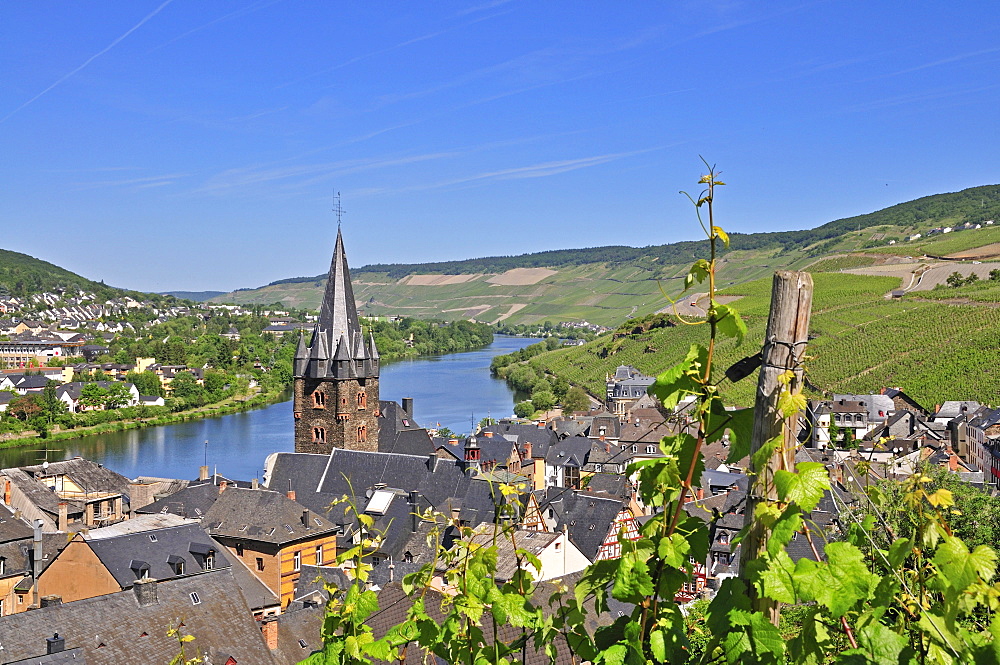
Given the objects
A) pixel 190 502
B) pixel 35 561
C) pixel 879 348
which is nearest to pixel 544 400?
pixel 879 348

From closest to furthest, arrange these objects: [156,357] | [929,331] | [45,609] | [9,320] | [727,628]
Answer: [727,628]
[45,609]
[929,331]
[156,357]
[9,320]

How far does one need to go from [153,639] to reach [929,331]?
56.1 meters

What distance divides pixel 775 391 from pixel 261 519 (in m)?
21.5

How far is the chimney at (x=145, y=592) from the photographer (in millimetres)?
12459

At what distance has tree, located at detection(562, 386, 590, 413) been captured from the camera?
59.7 meters

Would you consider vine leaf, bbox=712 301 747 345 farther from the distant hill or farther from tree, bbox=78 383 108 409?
the distant hill

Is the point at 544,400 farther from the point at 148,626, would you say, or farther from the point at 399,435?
the point at 148,626

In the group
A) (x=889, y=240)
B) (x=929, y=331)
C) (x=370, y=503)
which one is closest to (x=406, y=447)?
(x=370, y=503)

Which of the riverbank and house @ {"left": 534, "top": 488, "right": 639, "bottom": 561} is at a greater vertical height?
house @ {"left": 534, "top": 488, "right": 639, "bottom": 561}

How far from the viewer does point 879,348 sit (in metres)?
56.8

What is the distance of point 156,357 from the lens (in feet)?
291

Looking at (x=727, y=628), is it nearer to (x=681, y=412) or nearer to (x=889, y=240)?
(x=681, y=412)

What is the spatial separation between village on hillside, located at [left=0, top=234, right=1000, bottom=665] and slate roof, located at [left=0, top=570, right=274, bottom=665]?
0.03m

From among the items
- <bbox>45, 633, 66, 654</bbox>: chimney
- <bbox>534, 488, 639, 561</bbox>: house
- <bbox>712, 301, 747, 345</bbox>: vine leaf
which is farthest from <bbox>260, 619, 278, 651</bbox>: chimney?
<bbox>712, 301, 747, 345</bbox>: vine leaf
